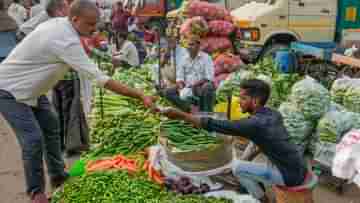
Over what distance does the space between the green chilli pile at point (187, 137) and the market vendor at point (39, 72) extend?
75 cm

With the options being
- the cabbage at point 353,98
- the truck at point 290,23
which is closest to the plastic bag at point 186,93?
the cabbage at point 353,98

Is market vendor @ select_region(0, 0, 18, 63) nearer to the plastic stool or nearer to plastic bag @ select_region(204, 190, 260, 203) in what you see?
plastic bag @ select_region(204, 190, 260, 203)

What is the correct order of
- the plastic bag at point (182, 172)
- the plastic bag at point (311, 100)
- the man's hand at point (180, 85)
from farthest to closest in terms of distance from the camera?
the man's hand at point (180, 85) < the plastic bag at point (311, 100) < the plastic bag at point (182, 172)

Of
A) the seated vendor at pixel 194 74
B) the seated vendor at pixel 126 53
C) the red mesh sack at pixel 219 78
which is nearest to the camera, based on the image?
the seated vendor at pixel 194 74

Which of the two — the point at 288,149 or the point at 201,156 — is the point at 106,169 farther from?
the point at 288,149

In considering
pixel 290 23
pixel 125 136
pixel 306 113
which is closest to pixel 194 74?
pixel 125 136

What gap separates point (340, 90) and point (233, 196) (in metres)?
2.65

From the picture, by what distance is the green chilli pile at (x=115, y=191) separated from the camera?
400 centimetres

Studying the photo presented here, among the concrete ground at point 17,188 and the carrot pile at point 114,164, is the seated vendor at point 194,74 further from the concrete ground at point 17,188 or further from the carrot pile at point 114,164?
the concrete ground at point 17,188

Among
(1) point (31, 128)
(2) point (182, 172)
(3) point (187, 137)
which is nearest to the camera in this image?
(1) point (31, 128)

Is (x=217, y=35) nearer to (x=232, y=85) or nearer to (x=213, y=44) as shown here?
(x=213, y=44)

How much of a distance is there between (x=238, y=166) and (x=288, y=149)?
21.9 inches

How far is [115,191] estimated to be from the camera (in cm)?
408

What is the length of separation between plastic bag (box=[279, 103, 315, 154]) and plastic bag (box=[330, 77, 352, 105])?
0.71 meters
